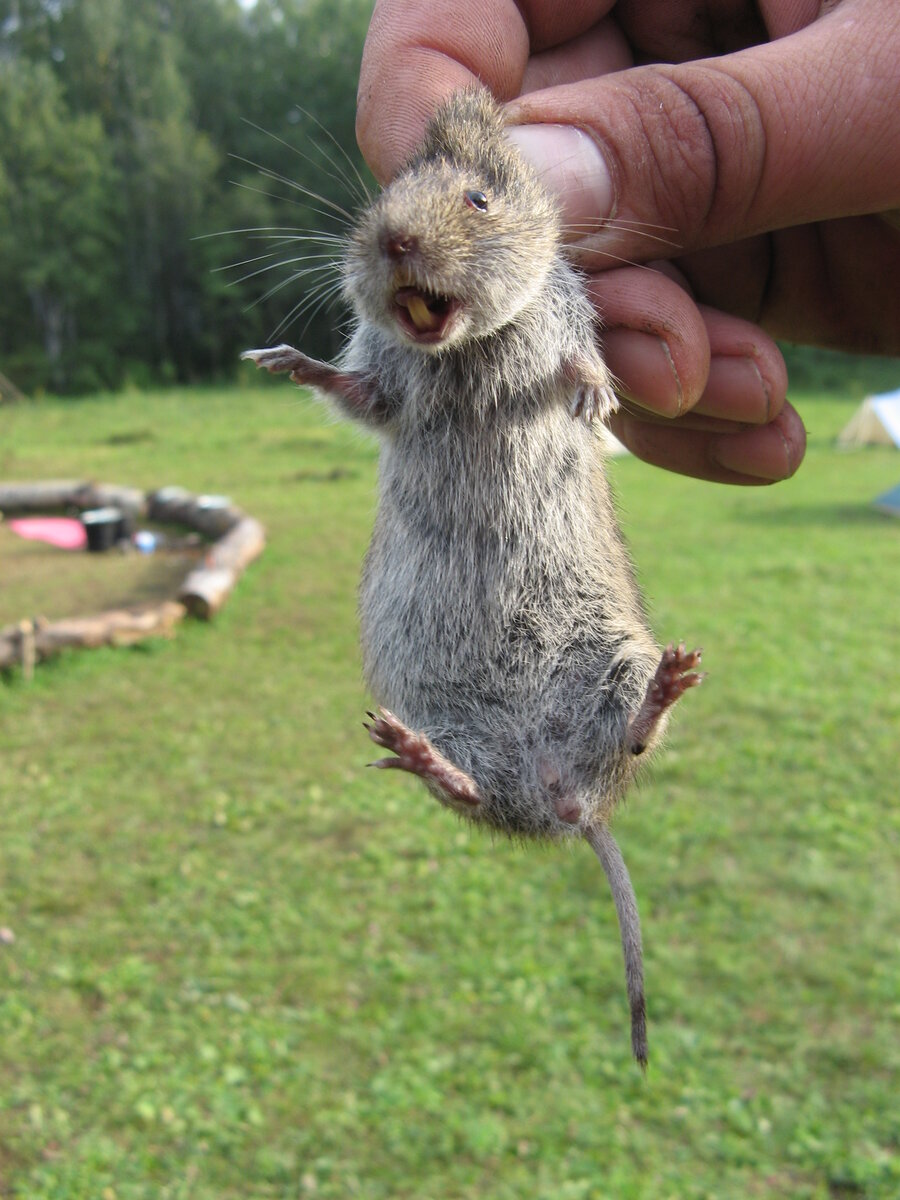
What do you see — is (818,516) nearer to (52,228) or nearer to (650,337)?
(650,337)

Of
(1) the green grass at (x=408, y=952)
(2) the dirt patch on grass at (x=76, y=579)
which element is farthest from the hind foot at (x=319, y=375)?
(2) the dirt patch on grass at (x=76, y=579)

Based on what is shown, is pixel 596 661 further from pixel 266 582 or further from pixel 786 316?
pixel 266 582

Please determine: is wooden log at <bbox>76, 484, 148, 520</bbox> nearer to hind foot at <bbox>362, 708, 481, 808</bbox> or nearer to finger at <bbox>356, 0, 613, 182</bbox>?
finger at <bbox>356, 0, 613, 182</bbox>

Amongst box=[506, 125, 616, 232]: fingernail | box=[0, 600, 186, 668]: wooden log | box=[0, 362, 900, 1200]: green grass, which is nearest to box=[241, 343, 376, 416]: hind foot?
box=[0, 362, 900, 1200]: green grass

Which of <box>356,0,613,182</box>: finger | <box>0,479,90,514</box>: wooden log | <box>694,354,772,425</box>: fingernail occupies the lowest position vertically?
<box>0,479,90,514</box>: wooden log

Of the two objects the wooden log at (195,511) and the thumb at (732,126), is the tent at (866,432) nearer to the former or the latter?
the wooden log at (195,511)
